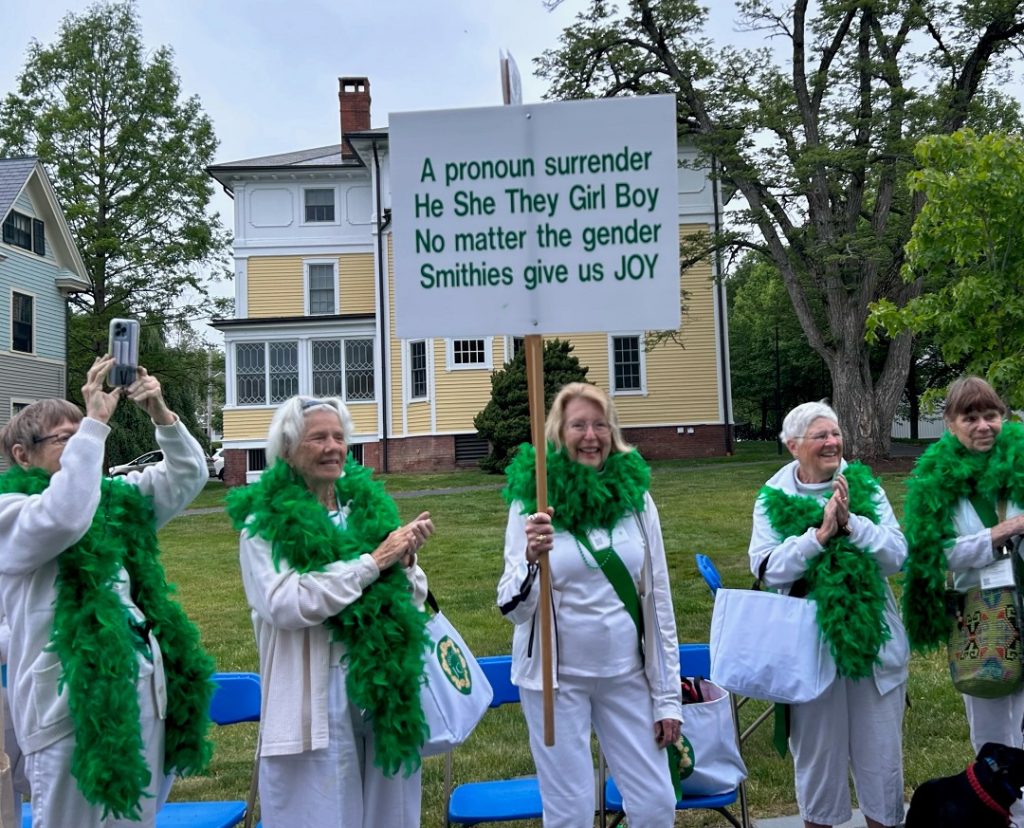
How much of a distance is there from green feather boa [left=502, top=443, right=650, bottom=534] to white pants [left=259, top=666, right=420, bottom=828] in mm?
917

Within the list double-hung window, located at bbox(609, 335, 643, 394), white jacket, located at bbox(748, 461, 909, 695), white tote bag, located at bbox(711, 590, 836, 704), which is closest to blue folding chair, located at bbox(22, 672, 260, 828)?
white tote bag, located at bbox(711, 590, 836, 704)

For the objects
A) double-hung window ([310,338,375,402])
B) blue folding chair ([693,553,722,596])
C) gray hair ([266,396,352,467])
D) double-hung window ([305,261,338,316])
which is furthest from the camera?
double-hung window ([305,261,338,316])

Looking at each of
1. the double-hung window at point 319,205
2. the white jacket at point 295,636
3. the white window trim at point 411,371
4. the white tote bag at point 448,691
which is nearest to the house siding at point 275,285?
the double-hung window at point 319,205

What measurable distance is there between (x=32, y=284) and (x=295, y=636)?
26.6m

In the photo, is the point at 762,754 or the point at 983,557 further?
the point at 762,754

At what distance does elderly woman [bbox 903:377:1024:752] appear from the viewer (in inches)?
149

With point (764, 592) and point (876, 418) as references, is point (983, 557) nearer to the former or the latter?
point (764, 592)

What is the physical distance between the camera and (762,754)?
5266 millimetres

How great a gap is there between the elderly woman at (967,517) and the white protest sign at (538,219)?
1.65m

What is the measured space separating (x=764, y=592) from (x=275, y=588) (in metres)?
1.91

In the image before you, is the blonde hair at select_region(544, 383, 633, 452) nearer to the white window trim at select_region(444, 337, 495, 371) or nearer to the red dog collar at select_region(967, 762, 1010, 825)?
the red dog collar at select_region(967, 762, 1010, 825)

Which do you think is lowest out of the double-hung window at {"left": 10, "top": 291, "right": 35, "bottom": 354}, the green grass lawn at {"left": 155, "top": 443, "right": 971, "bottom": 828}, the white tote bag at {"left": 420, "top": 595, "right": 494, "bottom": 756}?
the green grass lawn at {"left": 155, "top": 443, "right": 971, "bottom": 828}

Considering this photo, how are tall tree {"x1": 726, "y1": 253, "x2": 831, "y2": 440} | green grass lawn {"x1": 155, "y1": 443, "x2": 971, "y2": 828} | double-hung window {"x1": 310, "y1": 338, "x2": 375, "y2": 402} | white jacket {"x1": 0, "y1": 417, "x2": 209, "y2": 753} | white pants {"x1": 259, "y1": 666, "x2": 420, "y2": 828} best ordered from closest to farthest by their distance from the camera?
white jacket {"x1": 0, "y1": 417, "x2": 209, "y2": 753} → white pants {"x1": 259, "y1": 666, "x2": 420, "y2": 828} → green grass lawn {"x1": 155, "y1": 443, "x2": 971, "y2": 828} → double-hung window {"x1": 310, "y1": 338, "x2": 375, "y2": 402} → tall tree {"x1": 726, "y1": 253, "x2": 831, "y2": 440}

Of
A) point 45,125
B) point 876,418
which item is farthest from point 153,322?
point 876,418
